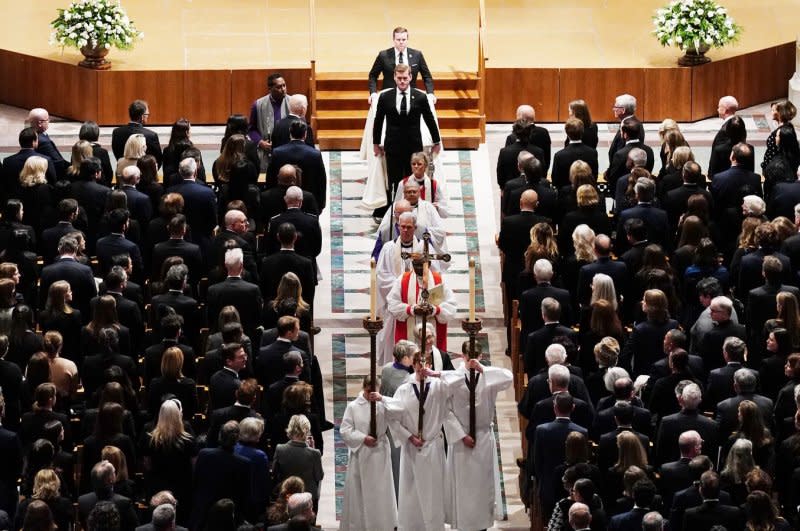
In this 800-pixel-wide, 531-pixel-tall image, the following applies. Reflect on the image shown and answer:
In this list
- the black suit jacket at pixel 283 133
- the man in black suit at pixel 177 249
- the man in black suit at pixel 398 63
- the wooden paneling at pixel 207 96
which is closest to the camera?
the man in black suit at pixel 177 249

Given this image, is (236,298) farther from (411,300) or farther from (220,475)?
(220,475)

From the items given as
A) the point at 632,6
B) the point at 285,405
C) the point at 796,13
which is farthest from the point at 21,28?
the point at 285,405

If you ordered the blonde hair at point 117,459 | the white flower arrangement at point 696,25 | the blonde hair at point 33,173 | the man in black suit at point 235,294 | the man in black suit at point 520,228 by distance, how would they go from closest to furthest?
1. the blonde hair at point 117,459
2. the man in black suit at point 235,294
3. the man in black suit at point 520,228
4. the blonde hair at point 33,173
5. the white flower arrangement at point 696,25

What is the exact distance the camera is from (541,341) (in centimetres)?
1711

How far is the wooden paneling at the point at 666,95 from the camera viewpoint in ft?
84.4

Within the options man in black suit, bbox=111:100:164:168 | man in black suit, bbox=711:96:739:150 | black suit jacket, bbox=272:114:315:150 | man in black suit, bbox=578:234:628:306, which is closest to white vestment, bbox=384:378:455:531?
man in black suit, bbox=578:234:628:306

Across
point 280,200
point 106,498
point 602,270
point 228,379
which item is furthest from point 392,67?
point 106,498

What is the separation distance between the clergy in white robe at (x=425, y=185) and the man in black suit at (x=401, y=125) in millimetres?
1040

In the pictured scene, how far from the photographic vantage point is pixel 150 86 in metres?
25.5

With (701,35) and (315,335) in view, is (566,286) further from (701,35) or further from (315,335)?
(701,35)

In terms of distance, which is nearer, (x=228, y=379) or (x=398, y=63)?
(x=228, y=379)

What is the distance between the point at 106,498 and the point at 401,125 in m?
8.00

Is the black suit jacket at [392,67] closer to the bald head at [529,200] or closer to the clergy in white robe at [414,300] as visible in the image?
the bald head at [529,200]

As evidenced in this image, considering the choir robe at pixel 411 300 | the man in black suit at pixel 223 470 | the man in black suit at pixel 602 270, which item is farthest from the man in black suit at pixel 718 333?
the man in black suit at pixel 223 470
